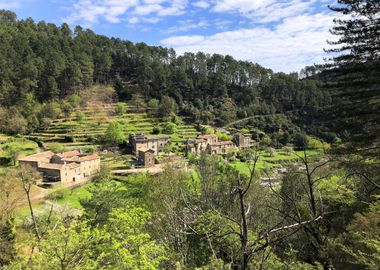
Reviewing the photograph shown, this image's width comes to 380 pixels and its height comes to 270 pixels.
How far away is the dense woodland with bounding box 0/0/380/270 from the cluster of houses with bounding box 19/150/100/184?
7.30 ft

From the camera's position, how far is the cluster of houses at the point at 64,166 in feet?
124

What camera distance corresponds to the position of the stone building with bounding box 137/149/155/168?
46.8 metres

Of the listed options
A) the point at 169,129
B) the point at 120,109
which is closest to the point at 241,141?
the point at 169,129

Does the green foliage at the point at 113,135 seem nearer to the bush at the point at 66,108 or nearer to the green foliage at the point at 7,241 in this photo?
the bush at the point at 66,108

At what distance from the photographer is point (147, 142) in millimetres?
52125

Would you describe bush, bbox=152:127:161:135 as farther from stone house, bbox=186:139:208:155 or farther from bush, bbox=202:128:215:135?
bush, bbox=202:128:215:135

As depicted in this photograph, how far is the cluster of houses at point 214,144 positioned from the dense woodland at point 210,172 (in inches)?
165

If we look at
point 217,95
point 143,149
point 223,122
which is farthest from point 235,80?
point 143,149

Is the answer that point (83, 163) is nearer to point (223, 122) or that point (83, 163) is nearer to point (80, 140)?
point (80, 140)

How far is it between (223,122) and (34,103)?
133ft

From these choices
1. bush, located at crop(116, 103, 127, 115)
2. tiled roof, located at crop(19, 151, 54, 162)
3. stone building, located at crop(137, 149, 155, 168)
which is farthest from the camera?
bush, located at crop(116, 103, 127, 115)

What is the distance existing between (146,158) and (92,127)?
614 inches

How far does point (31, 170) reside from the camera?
36188 millimetres

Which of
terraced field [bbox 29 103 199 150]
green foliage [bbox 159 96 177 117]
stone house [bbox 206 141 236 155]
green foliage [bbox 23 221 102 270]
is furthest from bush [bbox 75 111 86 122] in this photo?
green foliage [bbox 23 221 102 270]
